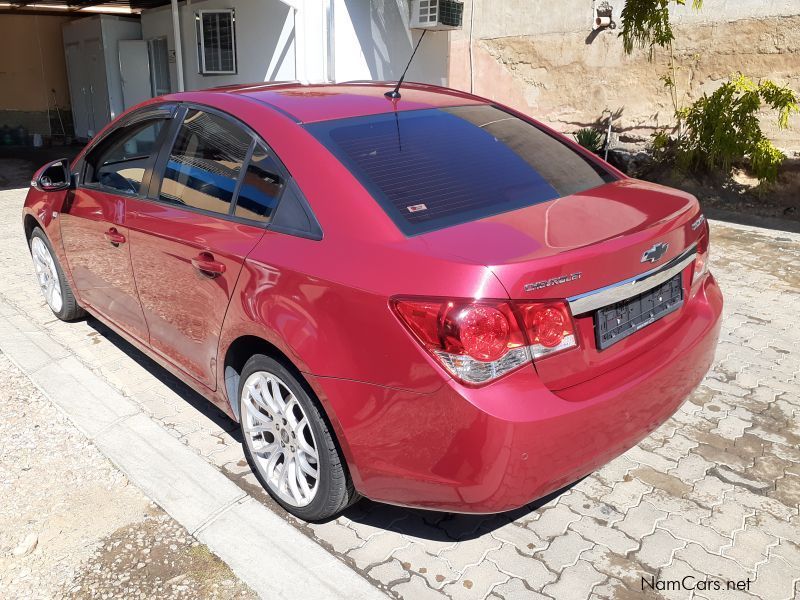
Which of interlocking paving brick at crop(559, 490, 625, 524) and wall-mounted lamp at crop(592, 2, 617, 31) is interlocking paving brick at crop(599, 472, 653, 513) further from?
wall-mounted lamp at crop(592, 2, 617, 31)

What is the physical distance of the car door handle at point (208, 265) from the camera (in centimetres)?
274

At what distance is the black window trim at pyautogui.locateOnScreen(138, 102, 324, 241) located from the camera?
248cm

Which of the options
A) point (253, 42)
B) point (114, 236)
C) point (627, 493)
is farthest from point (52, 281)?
point (253, 42)

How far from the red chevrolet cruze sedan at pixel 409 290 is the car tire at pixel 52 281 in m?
1.39

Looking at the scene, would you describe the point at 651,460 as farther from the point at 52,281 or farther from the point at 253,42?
the point at 253,42

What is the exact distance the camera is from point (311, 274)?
2.33 m

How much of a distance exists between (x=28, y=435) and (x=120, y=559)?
1.19m

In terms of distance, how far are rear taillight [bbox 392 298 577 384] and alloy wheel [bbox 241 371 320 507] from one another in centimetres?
70

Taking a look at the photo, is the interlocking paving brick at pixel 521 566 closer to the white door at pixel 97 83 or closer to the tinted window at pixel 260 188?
the tinted window at pixel 260 188

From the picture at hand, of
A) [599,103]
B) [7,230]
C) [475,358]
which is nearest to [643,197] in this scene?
[475,358]

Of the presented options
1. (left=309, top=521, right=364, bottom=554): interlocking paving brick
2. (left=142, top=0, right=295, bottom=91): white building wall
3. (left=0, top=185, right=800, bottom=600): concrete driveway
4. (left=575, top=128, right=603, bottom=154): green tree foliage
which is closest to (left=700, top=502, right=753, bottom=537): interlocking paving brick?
(left=0, top=185, right=800, bottom=600): concrete driveway

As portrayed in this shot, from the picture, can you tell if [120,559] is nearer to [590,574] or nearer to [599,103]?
[590,574]

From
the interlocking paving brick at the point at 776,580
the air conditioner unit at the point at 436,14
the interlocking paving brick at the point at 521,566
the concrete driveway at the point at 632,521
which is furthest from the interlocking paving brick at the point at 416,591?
the air conditioner unit at the point at 436,14

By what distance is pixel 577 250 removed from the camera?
2.16 meters
